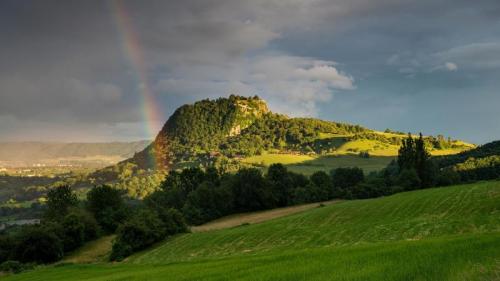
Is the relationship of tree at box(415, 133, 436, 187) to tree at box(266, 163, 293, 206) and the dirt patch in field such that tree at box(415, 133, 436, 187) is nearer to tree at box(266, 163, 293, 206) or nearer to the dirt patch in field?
the dirt patch in field

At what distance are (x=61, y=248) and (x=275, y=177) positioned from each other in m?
71.0

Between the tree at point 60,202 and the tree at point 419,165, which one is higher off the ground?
the tree at point 419,165

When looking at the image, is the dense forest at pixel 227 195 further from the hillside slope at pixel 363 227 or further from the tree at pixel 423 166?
the hillside slope at pixel 363 227

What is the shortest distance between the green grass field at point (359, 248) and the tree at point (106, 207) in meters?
45.5

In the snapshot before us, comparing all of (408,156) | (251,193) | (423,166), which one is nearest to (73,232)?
(251,193)

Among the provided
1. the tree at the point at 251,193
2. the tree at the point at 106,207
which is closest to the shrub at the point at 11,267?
the tree at the point at 106,207

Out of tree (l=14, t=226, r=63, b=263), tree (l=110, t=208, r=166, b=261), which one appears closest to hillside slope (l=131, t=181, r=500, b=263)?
tree (l=110, t=208, r=166, b=261)

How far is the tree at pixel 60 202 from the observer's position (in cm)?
13175

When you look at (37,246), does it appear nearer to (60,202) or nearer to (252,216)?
(60,202)

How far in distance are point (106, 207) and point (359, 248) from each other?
110837 mm

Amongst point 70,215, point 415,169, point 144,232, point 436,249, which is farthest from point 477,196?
point 70,215

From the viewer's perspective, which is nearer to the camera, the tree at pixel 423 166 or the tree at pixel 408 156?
the tree at pixel 423 166

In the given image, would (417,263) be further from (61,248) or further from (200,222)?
(200,222)

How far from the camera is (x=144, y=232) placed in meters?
83.5
